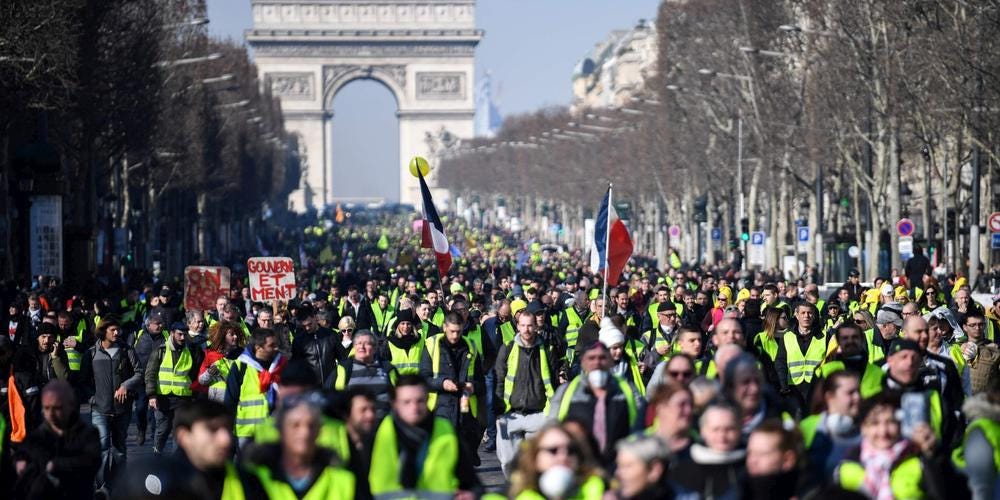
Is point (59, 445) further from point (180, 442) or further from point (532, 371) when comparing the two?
point (532, 371)

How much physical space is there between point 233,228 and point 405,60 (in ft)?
225

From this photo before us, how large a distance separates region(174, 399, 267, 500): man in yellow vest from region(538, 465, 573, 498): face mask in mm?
1208

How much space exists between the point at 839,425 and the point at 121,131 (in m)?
41.9

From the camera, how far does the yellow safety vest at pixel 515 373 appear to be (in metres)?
15.4

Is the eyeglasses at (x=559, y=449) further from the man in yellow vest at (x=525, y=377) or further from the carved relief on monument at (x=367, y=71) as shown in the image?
the carved relief on monument at (x=367, y=71)

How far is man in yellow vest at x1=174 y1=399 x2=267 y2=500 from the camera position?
9.15 metres

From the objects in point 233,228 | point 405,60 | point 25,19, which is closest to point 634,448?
point 25,19

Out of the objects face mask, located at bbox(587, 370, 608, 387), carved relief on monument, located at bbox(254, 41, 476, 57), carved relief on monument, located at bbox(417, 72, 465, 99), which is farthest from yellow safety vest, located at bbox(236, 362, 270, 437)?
carved relief on monument, located at bbox(417, 72, 465, 99)

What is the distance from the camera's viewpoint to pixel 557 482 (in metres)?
8.36

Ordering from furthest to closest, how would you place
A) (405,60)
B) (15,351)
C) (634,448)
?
(405,60)
(15,351)
(634,448)

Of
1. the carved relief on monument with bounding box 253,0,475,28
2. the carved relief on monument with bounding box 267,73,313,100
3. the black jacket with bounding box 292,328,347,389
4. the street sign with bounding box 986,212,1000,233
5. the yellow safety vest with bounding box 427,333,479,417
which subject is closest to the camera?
the yellow safety vest with bounding box 427,333,479,417

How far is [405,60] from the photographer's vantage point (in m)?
172

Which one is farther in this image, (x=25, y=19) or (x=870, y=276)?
(x=870, y=276)

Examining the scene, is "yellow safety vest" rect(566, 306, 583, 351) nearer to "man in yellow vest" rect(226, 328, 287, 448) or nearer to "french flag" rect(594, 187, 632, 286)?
"french flag" rect(594, 187, 632, 286)
